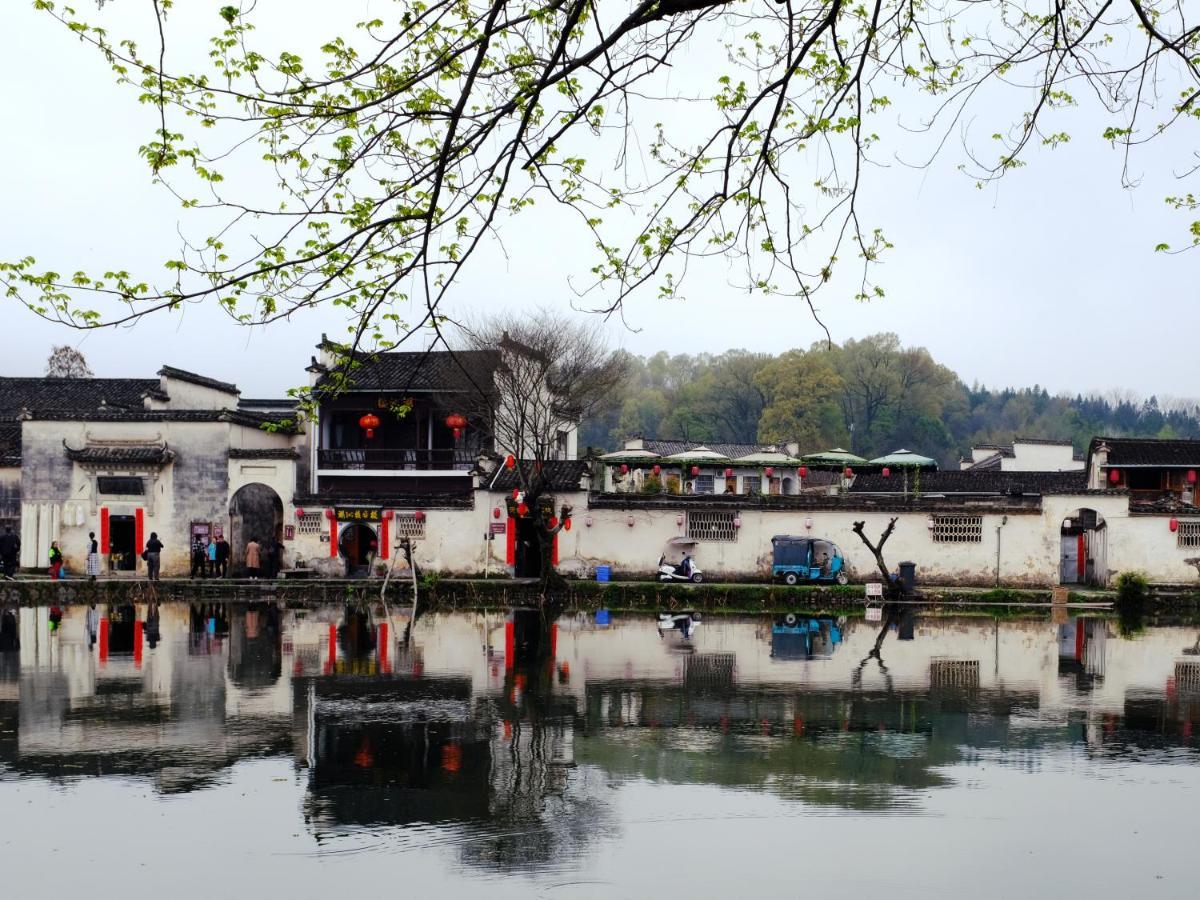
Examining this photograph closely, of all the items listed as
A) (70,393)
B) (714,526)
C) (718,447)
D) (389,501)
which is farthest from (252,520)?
(718,447)

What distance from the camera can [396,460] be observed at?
37.3m

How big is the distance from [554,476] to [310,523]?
667cm

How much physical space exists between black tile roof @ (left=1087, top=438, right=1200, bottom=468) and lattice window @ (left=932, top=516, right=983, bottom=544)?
7.53 m

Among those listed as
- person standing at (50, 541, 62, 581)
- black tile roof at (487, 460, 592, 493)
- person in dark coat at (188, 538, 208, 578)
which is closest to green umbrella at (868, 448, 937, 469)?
black tile roof at (487, 460, 592, 493)

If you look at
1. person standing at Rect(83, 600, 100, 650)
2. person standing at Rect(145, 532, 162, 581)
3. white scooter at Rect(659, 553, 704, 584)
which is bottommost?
person standing at Rect(83, 600, 100, 650)

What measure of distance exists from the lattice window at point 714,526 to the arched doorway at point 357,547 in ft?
28.5

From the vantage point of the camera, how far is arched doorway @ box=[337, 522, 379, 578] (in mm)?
33275

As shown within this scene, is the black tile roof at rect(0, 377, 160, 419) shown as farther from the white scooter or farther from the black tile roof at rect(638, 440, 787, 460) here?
the black tile roof at rect(638, 440, 787, 460)

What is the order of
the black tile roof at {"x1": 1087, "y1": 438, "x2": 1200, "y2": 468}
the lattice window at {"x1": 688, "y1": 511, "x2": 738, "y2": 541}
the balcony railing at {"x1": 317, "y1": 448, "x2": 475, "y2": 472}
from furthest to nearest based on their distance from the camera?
the balcony railing at {"x1": 317, "y1": 448, "x2": 475, "y2": 472}
the black tile roof at {"x1": 1087, "y1": 438, "x2": 1200, "y2": 468}
the lattice window at {"x1": 688, "y1": 511, "x2": 738, "y2": 541}

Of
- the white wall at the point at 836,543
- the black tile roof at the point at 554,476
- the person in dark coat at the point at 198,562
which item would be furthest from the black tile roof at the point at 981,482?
the person in dark coat at the point at 198,562

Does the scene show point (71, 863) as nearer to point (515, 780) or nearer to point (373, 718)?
point (515, 780)

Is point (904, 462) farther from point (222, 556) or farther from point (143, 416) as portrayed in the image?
point (143, 416)

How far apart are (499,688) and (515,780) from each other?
501 centimetres

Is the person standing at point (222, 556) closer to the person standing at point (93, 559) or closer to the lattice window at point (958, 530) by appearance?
the person standing at point (93, 559)
